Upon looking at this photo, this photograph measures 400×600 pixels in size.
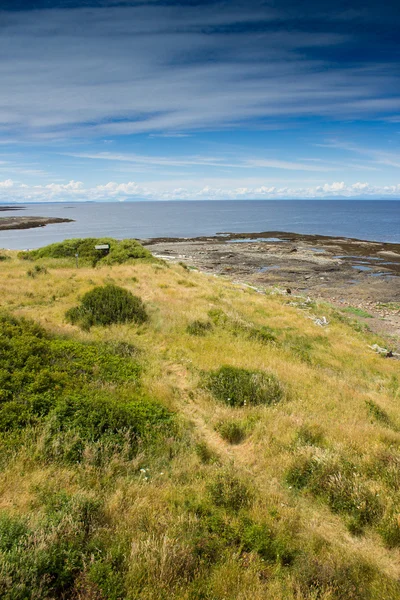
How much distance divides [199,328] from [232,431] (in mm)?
7923

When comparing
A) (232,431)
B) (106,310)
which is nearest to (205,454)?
(232,431)

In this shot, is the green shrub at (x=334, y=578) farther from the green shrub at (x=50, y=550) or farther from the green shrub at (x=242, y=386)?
the green shrub at (x=242, y=386)

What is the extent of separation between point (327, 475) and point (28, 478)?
195 inches

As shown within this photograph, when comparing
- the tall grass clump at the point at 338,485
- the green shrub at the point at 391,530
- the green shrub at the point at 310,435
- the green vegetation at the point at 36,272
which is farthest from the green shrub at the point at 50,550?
the green vegetation at the point at 36,272

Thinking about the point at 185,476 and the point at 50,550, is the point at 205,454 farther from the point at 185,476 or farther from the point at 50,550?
the point at 50,550

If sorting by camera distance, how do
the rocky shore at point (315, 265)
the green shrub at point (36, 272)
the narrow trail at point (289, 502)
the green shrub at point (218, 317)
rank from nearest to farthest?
1. the narrow trail at point (289, 502)
2. the green shrub at point (218, 317)
3. the green shrub at point (36, 272)
4. the rocky shore at point (315, 265)

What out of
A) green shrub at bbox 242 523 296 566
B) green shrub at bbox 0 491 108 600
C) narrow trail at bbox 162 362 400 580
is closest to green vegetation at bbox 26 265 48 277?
narrow trail at bbox 162 362 400 580

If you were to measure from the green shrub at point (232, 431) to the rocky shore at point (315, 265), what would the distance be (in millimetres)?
20522

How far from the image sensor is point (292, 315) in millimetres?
24359

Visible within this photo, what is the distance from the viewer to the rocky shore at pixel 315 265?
35406 millimetres

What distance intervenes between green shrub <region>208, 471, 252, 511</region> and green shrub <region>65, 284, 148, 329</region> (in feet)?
31.7

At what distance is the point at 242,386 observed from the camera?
30.5 feet

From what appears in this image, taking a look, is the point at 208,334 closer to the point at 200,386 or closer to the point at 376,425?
the point at 200,386

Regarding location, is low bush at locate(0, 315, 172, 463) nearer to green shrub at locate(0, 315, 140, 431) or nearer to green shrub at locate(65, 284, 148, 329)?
green shrub at locate(0, 315, 140, 431)
